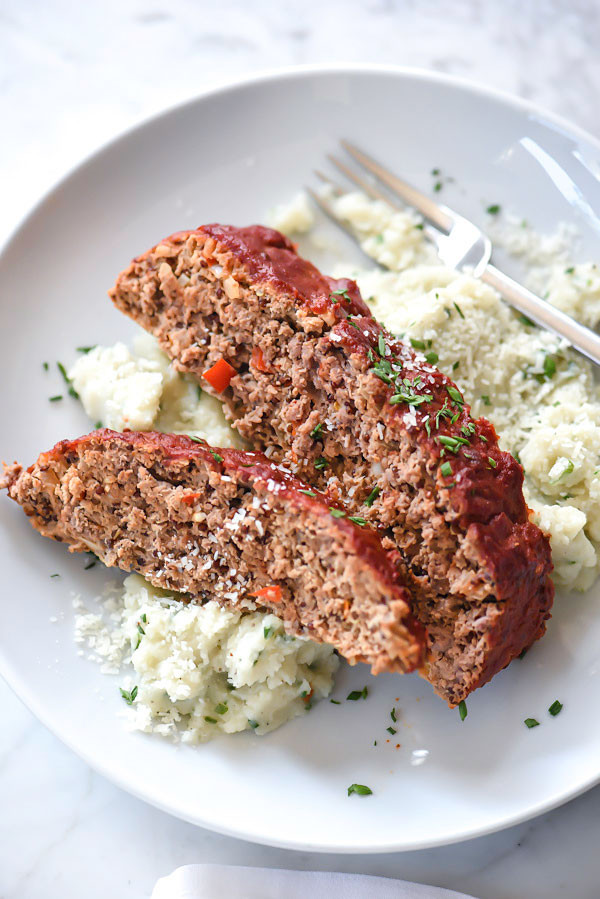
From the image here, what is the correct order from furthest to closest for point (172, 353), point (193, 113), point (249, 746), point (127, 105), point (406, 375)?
point (127, 105) → point (193, 113) → point (172, 353) → point (249, 746) → point (406, 375)

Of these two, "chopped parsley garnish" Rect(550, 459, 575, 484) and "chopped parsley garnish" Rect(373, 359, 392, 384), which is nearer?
"chopped parsley garnish" Rect(373, 359, 392, 384)

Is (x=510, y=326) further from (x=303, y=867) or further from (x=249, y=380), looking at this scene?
(x=303, y=867)

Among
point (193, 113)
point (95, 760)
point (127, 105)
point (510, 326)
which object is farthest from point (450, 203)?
point (95, 760)

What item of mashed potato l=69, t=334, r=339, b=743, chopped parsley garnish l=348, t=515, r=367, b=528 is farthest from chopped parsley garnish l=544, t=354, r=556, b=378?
mashed potato l=69, t=334, r=339, b=743

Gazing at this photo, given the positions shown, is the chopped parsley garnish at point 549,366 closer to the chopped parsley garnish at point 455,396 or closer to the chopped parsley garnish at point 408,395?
the chopped parsley garnish at point 455,396

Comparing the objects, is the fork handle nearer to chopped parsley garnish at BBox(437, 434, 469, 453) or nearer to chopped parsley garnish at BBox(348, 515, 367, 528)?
chopped parsley garnish at BBox(437, 434, 469, 453)

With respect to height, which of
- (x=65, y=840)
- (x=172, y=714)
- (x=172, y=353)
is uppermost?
(x=172, y=353)

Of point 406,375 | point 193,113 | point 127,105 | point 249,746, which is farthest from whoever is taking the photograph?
point 127,105

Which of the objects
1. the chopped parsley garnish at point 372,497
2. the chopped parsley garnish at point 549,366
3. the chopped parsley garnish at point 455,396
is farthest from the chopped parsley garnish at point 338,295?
the chopped parsley garnish at point 549,366
